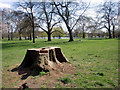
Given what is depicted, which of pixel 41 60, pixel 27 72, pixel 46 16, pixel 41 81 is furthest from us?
pixel 46 16

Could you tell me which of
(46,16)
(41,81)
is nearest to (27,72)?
(41,81)

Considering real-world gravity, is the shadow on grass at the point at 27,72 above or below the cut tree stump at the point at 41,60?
below

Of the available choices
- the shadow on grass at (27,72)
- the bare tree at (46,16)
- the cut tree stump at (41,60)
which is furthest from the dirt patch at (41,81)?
the bare tree at (46,16)

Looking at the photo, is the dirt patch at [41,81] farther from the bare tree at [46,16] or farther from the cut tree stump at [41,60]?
the bare tree at [46,16]

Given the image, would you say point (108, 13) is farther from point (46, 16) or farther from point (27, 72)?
point (27, 72)

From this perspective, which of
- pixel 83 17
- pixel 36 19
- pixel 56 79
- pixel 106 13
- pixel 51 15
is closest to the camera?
pixel 56 79

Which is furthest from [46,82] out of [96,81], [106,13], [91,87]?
[106,13]

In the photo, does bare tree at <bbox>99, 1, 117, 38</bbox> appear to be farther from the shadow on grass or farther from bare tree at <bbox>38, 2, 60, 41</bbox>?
the shadow on grass

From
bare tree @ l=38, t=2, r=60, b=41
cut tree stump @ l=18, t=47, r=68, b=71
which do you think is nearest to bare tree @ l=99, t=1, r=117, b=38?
bare tree @ l=38, t=2, r=60, b=41

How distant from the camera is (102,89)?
3.22 m

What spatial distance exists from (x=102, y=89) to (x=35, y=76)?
2.29m

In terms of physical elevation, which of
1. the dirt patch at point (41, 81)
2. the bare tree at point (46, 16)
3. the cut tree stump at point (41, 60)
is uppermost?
the bare tree at point (46, 16)

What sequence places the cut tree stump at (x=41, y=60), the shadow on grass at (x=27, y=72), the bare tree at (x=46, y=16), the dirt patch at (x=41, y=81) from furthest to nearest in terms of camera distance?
the bare tree at (x=46, y=16)
the cut tree stump at (x=41, y=60)
the shadow on grass at (x=27, y=72)
the dirt patch at (x=41, y=81)

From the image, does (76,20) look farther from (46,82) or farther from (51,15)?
(46,82)
